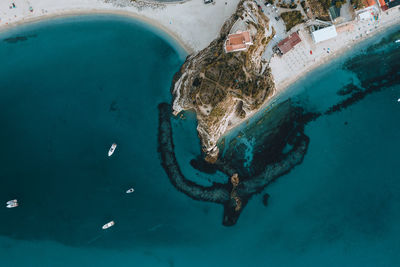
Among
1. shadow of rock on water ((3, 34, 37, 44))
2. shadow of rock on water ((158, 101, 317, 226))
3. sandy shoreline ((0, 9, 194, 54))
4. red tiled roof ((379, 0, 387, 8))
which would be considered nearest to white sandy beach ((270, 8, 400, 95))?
red tiled roof ((379, 0, 387, 8))

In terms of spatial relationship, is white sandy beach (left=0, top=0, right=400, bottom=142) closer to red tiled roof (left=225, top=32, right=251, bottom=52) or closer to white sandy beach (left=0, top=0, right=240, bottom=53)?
white sandy beach (left=0, top=0, right=240, bottom=53)

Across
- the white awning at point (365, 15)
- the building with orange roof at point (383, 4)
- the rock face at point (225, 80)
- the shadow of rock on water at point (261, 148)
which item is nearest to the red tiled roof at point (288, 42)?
the rock face at point (225, 80)

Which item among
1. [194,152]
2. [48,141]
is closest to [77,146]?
[48,141]

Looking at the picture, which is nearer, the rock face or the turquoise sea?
the rock face

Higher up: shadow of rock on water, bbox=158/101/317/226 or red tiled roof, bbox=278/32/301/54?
red tiled roof, bbox=278/32/301/54

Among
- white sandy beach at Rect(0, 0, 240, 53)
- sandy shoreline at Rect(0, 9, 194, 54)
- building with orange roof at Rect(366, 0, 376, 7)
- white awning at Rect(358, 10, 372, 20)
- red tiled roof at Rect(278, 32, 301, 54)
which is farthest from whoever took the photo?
sandy shoreline at Rect(0, 9, 194, 54)

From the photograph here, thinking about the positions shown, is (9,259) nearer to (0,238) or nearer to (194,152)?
(0,238)
